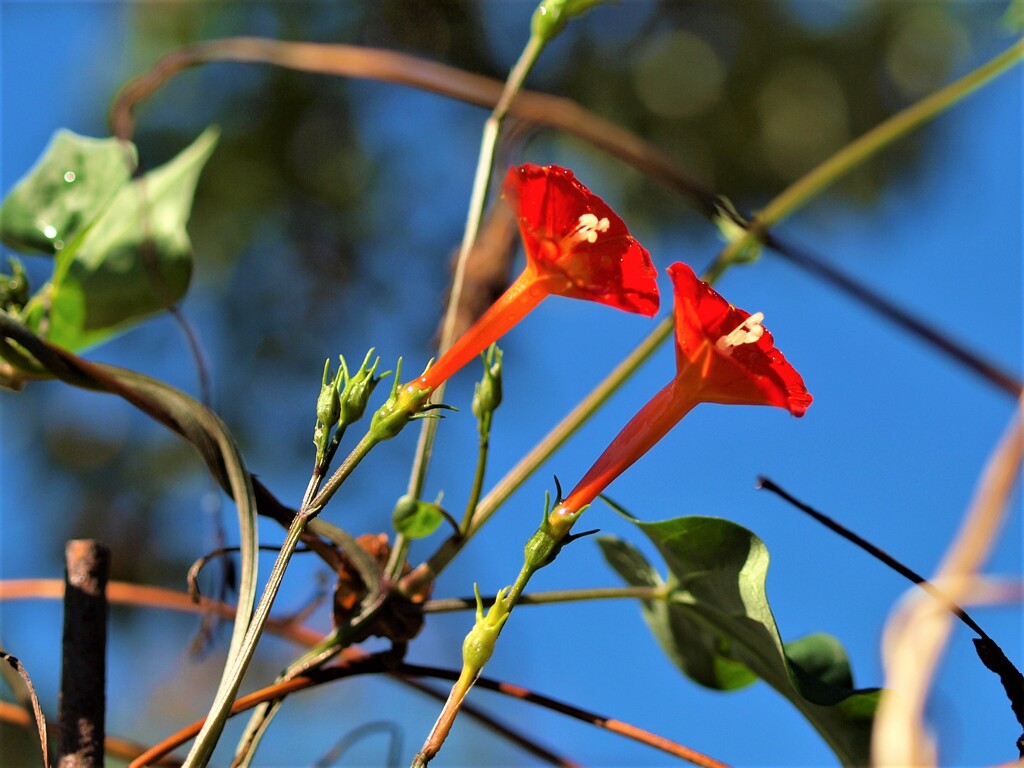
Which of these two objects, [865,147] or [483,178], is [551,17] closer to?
[483,178]

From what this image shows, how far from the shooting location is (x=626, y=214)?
227 cm

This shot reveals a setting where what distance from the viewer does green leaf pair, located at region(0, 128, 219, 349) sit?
450 mm

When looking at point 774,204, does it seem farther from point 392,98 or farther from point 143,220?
point 392,98

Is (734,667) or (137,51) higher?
(137,51)

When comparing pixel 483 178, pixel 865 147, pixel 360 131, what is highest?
pixel 360 131

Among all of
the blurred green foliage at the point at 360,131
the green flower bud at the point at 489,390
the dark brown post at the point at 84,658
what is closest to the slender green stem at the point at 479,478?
the green flower bud at the point at 489,390

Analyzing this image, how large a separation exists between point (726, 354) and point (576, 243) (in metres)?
0.06

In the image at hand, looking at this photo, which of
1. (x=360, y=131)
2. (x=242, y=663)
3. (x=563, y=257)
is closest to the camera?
(x=242, y=663)

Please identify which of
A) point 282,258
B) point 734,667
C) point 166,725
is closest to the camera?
point 734,667

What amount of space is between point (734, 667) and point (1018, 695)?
173 mm

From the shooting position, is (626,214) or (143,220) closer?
(143,220)

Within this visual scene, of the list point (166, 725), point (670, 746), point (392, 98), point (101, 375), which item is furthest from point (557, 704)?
point (392, 98)

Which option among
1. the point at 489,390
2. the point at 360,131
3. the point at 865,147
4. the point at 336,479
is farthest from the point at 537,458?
the point at 360,131

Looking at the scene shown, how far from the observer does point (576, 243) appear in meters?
0.33
